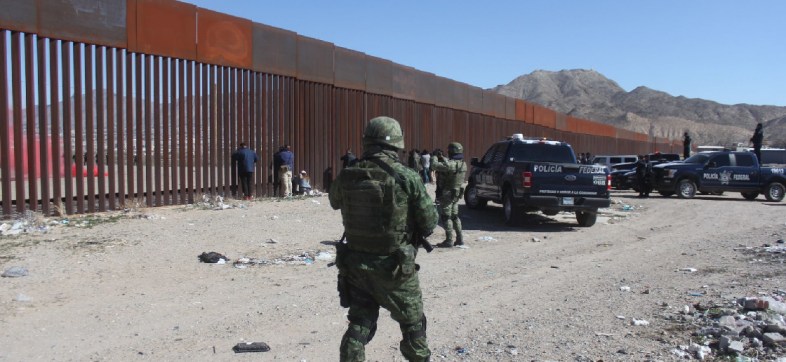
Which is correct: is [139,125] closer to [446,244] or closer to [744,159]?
[446,244]

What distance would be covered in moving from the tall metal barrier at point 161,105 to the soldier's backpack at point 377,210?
9.99m

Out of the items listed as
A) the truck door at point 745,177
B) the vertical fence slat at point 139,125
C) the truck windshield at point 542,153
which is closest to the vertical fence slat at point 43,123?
the vertical fence slat at point 139,125

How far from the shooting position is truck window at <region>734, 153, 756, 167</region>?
2245 centimetres

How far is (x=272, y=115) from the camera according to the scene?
18812mm

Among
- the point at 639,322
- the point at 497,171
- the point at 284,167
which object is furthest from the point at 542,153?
the point at 639,322

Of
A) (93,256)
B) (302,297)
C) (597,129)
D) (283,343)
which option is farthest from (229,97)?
(597,129)

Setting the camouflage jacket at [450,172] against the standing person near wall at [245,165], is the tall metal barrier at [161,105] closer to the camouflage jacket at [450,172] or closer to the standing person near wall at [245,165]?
the standing person near wall at [245,165]

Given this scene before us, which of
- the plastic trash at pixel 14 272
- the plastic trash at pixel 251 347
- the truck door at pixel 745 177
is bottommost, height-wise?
the plastic trash at pixel 251 347

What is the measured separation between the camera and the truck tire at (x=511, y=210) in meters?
13.9

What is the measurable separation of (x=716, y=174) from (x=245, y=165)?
1591cm

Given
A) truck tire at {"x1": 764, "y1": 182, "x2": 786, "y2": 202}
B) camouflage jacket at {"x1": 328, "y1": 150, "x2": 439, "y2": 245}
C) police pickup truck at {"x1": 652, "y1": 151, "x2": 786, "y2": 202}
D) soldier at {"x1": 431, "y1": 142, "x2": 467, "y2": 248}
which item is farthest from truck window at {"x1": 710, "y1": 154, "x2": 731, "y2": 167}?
camouflage jacket at {"x1": 328, "y1": 150, "x2": 439, "y2": 245}

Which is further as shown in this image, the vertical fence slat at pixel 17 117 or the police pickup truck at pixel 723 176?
the police pickup truck at pixel 723 176

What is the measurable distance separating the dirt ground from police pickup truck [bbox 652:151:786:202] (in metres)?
9.19

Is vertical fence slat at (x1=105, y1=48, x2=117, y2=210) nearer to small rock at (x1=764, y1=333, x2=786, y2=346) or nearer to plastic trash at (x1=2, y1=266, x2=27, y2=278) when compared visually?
plastic trash at (x1=2, y1=266, x2=27, y2=278)
